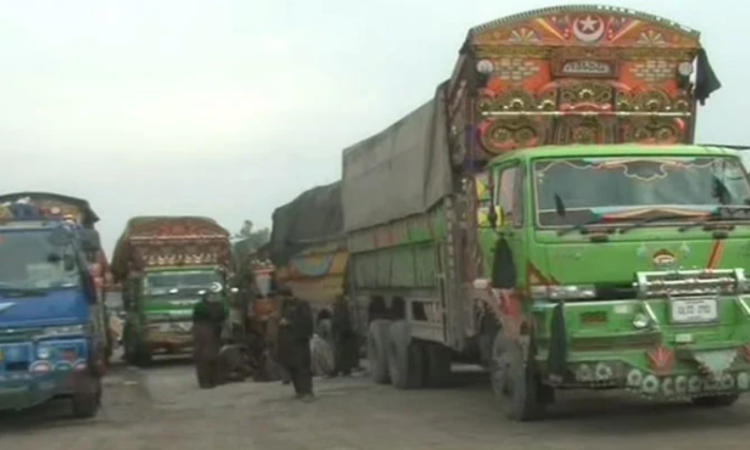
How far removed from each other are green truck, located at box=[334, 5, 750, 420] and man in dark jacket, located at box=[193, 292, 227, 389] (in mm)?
5299

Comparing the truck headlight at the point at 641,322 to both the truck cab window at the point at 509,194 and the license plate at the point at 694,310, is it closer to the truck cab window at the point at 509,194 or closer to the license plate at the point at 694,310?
the license plate at the point at 694,310

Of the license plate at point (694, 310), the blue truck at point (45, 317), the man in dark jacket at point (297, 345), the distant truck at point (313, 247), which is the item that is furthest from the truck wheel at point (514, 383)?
the distant truck at point (313, 247)

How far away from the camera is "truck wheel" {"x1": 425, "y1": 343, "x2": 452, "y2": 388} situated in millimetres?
17797

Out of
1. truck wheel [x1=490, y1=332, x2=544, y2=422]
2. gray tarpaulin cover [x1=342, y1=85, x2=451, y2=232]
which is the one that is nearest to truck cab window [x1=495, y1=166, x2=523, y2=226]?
truck wheel [x1=490, y1=332, x2=544, y2=422]

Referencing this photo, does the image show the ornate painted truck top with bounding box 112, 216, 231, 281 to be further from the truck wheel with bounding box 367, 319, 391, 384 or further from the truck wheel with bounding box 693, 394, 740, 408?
the truck wheel with bounding box 693, 394, 740, 408

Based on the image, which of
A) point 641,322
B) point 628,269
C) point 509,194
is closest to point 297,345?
point 509,194

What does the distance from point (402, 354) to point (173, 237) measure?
1482 centimetres

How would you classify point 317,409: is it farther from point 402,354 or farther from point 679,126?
point 679,126

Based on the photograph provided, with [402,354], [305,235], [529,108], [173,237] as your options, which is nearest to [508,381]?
[529,108]

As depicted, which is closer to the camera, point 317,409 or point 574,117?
point 574,117

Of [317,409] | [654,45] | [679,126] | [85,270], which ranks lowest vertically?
[317,409]

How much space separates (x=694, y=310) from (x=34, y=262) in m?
7.88

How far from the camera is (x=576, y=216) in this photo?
11.8 metres

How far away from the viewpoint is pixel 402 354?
706 inches
